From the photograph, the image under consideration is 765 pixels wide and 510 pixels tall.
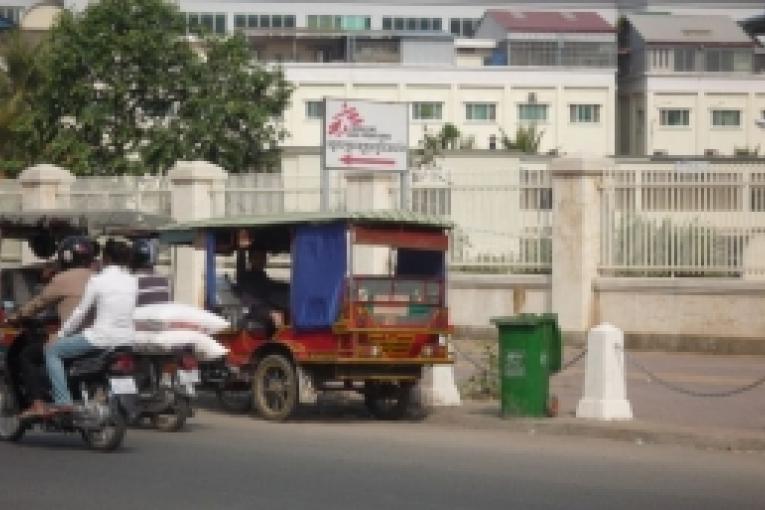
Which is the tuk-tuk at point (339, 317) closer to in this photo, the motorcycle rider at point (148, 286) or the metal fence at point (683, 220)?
the motorcycle rider at point (148, 286)

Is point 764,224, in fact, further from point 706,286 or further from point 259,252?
point 259,252

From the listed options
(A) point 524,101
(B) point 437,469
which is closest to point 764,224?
(B) point 437,469

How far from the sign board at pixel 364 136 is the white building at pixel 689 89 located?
54455mm

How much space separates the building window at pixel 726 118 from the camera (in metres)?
79.3

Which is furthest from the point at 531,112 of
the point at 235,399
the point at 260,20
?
the point at 235,399

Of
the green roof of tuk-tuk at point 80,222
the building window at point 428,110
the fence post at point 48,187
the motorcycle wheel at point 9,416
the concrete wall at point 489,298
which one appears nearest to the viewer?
the motorcycle wheel at point 9,416

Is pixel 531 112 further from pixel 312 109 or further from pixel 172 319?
pixel 172 319

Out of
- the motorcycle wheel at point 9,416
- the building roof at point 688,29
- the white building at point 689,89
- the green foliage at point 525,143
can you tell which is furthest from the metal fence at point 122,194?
the building roof at point 688,29

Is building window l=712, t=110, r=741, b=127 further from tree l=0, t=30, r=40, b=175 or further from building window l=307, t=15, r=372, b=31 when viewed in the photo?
tree l=0, t=30, r=40, b=175

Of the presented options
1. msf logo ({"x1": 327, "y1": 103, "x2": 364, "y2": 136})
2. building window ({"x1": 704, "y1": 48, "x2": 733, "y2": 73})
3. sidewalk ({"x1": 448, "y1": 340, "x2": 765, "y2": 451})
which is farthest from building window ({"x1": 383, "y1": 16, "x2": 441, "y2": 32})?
sidewalk ({"x1": 448, "y1": 340, "x2": 765, "y2": 451})

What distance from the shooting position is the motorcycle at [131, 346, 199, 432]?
47.5ft

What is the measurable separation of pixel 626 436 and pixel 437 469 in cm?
312

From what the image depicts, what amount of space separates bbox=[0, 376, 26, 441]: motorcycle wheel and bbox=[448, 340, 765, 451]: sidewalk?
4865mm

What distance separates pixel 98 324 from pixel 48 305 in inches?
34.9
